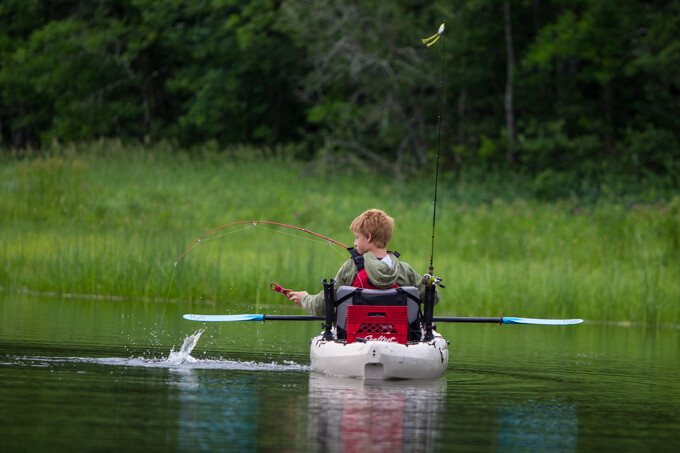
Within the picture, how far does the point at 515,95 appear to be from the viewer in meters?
29.5

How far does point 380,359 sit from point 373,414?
4.55ft

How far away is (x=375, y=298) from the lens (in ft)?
28.4

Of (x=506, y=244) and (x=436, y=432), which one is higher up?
(x=506, y=244)

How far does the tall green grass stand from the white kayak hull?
6450 mm

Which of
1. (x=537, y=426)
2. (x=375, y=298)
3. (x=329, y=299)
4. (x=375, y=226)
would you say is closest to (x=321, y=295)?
(x=329, y=299)

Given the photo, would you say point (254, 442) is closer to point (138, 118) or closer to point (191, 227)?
point (191, 227)

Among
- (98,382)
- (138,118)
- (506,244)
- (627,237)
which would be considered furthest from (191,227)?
(138,118)

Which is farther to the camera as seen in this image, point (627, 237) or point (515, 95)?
point (515, 95)

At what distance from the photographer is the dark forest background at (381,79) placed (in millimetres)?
26422

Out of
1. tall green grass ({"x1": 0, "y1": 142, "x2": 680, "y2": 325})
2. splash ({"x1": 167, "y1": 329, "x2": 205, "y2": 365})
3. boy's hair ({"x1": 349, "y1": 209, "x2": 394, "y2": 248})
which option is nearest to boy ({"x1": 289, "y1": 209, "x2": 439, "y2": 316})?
boy's hair ({"x1": 349, "y1": 209, "x2": 394, "y2": 248})

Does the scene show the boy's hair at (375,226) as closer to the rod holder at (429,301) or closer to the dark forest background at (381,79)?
the rod holder at (429,301)

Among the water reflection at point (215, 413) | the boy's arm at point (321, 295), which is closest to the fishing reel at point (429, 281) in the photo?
the boy's arm at point (321, 295)

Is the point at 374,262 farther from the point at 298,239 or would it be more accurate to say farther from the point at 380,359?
the point at 298,239

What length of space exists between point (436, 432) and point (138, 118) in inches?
1257
